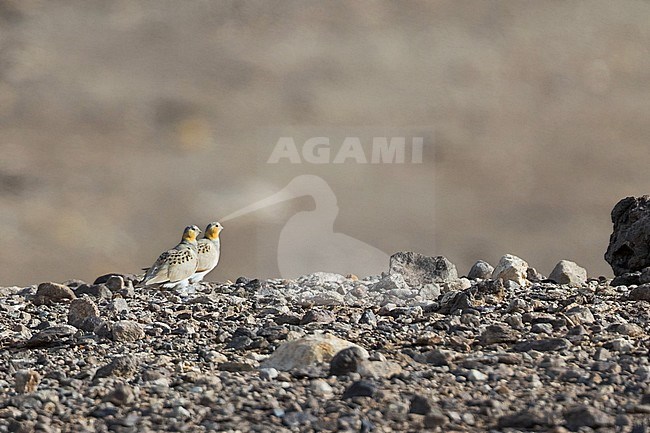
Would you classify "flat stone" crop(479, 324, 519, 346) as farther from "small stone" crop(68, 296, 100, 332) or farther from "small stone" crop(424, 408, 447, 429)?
"small stone" crop(68, 296, 100, 332)

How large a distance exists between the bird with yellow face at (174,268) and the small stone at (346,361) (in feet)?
11.0

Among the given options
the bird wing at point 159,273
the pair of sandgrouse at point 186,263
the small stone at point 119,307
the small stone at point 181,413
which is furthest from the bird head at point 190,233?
the small stone at point 181,413

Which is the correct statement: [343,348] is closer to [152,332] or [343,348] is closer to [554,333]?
[554,333]

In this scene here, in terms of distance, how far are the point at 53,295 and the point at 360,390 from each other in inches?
141

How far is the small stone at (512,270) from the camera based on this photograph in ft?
19.2

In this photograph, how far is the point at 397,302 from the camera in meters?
5.27

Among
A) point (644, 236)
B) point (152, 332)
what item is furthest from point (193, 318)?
point (644, 236)

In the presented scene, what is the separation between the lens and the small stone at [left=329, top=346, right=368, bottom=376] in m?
3.24

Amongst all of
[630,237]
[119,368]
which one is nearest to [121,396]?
[119,368]

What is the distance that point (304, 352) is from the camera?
3428 millimetres

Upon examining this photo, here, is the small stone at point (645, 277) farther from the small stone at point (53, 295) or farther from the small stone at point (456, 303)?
the small stone at point (53, 295)

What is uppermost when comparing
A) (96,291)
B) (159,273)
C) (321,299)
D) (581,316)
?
(159,273)

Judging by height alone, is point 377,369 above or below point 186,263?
below

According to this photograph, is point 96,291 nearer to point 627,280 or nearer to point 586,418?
point 627,280
